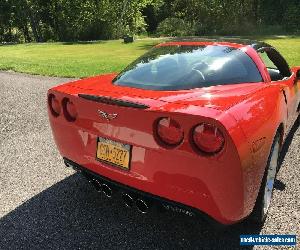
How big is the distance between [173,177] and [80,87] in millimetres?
1290

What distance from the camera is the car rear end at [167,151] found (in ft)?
7.97

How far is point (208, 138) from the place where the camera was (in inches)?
95.8

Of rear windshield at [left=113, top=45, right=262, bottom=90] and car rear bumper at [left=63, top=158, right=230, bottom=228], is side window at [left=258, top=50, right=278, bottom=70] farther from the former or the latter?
car rear bumper at [left=63, top=158, right=230, bottom=228]

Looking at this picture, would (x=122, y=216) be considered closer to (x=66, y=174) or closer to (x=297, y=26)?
(x=66, y=174)

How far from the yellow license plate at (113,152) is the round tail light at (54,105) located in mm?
616

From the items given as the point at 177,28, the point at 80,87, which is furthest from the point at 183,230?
the point at 177,28

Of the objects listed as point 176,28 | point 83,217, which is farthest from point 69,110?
point 176,28

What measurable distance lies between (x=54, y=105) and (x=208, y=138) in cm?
161

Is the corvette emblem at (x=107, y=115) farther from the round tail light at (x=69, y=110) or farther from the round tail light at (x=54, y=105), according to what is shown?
the round tail light at (x=54, y=105)

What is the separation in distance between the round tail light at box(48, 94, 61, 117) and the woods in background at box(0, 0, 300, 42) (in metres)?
32.2

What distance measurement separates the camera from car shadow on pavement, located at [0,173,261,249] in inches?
117

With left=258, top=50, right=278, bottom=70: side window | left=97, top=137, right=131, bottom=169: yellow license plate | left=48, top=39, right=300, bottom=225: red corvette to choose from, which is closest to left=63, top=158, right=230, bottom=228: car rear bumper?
left=48, top=39, right=300, bottom=225: red corvette

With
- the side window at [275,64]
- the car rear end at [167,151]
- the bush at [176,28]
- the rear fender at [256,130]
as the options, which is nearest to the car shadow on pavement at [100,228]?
the car rear end at [167,151]

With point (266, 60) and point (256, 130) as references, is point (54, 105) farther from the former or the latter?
point (266, 60)
